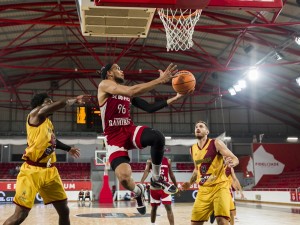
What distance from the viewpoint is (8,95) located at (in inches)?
1253

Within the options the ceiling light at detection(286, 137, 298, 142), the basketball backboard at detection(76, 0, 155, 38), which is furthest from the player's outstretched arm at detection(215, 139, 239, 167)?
the ceiling light at detection(286, 137, 298, 142)

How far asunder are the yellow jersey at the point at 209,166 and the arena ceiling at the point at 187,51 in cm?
908

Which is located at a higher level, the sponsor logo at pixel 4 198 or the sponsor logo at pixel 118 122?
the sponsor logo at pixel 118 122

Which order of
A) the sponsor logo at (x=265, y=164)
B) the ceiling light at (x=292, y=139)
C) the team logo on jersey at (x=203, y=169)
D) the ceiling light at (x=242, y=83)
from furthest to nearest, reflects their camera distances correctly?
the ceiling light at (x=292, y=139)
the sponsor logo at (x=265, y=164)
the ceiling light at (x=242, y=83)
the team logo on jersey at (x=203, y=169)

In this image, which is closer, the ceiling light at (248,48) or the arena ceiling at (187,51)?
the arena ceiling at (187,51)

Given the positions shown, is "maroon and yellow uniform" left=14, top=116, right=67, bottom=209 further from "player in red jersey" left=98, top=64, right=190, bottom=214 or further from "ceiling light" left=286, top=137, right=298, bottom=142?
"ceiling light" left=286, top=137, right=298, bottom=142

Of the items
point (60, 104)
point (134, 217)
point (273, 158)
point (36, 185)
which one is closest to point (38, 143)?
point (36, 185)

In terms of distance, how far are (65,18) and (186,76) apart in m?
15.4

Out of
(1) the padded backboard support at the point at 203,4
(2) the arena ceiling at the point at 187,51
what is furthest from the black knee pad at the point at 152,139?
(2) the arena ceiling at the point at 187,51

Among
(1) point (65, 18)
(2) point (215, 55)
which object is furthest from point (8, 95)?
(2) point (215, 55)

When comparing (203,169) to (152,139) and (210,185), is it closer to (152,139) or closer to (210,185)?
(210,185)

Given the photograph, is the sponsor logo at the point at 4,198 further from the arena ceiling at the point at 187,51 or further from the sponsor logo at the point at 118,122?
the sponsor logo at the point at 118,122

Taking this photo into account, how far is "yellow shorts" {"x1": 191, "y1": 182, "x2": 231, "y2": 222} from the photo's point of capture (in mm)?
5621

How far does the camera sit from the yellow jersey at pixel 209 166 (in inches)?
232
